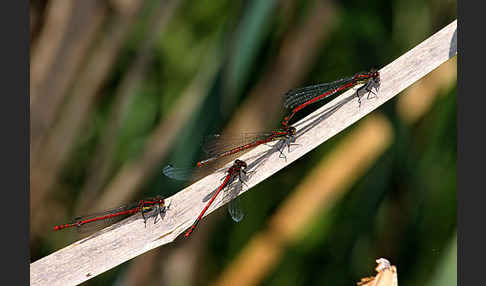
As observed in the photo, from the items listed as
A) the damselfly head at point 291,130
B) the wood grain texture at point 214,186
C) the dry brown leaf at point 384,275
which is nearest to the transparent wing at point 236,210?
the wood grain texture at point 214,186

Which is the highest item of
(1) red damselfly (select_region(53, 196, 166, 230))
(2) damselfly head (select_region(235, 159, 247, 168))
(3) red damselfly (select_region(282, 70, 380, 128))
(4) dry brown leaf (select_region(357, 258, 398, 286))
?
(3) red damselfly (select_region(282, 70, 380, 128))

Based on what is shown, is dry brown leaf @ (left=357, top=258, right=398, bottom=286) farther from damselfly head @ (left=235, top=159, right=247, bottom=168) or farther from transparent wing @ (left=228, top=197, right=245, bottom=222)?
damselfly head @ (left=235, top=159, right=247, bottom=168)

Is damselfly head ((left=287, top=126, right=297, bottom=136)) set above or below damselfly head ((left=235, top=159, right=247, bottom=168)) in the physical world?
above

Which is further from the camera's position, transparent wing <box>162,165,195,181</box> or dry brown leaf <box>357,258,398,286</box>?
dry brown leaf <box>357,258,398,286</box>

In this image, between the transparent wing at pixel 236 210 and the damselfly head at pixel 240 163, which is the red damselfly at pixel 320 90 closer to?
the damselfly head at pixel 240 163

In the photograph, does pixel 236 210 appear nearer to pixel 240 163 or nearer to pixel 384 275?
pixel 240 163

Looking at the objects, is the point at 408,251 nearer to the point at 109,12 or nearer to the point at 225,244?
the point at 225,244

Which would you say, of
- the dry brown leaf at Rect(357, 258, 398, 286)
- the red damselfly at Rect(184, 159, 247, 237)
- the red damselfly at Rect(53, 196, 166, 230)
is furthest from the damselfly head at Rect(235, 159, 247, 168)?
the dry brown leaf at Rect(357, 258, 398, 286)

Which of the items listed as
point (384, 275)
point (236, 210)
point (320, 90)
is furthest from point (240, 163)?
point (384, 275)

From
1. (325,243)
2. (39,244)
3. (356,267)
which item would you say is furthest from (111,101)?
(356,267)
